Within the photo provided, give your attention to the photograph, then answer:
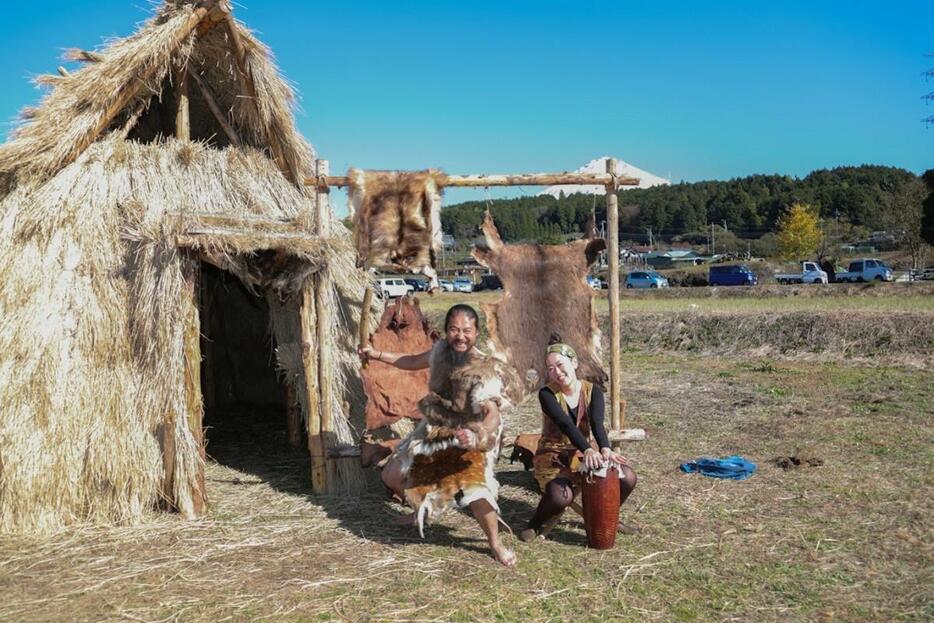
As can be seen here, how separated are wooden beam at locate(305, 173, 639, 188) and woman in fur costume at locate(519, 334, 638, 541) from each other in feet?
5.66

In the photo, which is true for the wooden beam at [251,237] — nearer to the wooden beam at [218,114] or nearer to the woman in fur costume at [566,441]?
the wooden beam at [218,114]

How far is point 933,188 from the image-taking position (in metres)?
44.3

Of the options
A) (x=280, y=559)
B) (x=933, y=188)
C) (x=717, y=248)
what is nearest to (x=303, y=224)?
(x=280, y=559)

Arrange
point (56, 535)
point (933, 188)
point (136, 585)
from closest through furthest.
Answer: point (136, 585), point (56, 535), point (933, 188)

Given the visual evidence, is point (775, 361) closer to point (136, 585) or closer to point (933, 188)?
point (136, 585)

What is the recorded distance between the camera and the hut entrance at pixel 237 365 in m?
9.48

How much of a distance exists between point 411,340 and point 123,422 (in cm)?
246

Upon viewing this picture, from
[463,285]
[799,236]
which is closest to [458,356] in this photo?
[463,285]

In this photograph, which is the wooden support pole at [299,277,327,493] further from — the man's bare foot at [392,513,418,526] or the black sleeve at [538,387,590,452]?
the black sleeve at [538,387,590,452]

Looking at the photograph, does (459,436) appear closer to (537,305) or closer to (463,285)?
(537,305)

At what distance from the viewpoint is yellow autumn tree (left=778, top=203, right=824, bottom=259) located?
57438 mm

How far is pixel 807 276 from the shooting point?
128 ft

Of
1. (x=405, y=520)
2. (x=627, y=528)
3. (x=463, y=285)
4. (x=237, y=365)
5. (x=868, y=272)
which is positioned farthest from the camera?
(x=463, y=285)

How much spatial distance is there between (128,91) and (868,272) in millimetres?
38667
